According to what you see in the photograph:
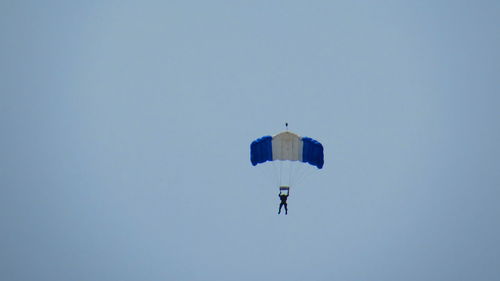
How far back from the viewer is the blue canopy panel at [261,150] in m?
31.3

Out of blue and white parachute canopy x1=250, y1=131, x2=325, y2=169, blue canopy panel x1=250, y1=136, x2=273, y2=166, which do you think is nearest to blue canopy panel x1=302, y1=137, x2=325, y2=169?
blue and white parachute canopy x1=250, y1=131, x2=325, y2=169

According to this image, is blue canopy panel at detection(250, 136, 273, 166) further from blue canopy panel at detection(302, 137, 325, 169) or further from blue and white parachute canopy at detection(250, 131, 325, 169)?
blue canopy panel at detection(302, 137, 325, 169)

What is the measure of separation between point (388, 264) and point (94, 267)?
3354 inches

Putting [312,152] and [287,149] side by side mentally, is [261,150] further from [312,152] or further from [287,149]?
[312,152]

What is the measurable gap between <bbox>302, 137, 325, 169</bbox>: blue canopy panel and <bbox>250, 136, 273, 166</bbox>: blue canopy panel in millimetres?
1666

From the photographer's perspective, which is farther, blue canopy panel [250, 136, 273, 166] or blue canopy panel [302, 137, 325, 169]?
blue canopy panel [250, 136, 273, 166]

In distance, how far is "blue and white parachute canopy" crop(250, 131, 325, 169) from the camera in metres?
31.2

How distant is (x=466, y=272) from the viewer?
152375 millimetres

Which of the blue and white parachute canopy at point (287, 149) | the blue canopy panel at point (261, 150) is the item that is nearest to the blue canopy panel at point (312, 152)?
the blue and white parachute canopy at point (287, 149)

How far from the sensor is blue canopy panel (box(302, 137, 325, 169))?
102ft

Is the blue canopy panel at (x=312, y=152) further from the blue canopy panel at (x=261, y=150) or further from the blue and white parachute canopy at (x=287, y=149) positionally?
the blue canopy panel at (x=261, y=150)

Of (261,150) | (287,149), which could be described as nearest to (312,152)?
(287,149)

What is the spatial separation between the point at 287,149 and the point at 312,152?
1.23 metres

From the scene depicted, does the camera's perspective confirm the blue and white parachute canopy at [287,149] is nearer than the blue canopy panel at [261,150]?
Yes
